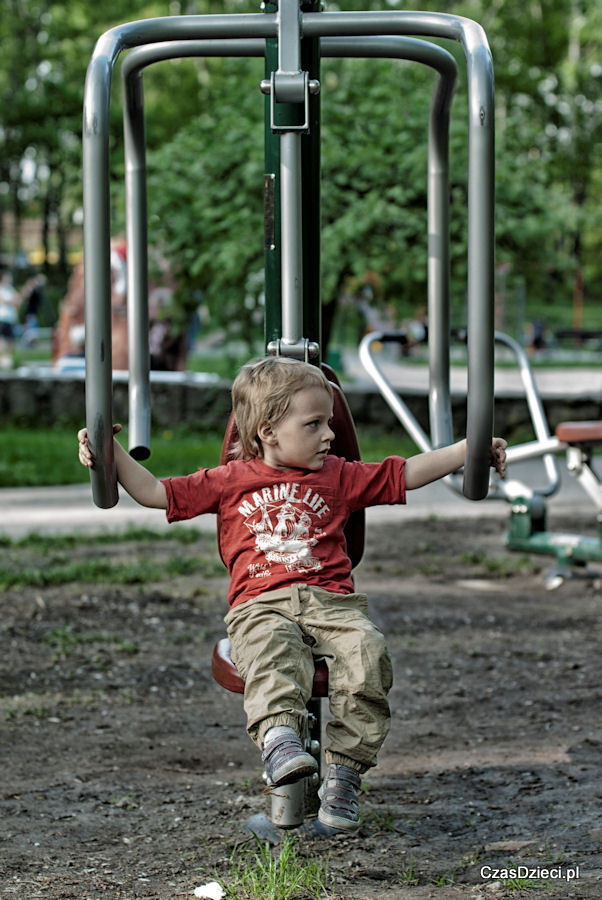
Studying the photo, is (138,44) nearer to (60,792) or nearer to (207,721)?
(60,792)

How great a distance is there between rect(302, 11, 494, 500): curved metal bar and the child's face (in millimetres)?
315

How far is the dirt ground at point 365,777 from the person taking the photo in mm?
2527

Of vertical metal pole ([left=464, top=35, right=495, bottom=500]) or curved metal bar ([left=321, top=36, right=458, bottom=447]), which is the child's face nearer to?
vertical metal pole ([left=464, top=35, right=495, bottom=500])

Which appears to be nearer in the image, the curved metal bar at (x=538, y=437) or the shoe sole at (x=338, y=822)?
the shoe sole at (x=338, y=822)

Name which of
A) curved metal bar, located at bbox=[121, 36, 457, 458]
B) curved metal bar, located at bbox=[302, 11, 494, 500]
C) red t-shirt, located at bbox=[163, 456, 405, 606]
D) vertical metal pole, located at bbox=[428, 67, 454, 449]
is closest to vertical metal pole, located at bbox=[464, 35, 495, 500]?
A: curved metal bar, located at bbox=[302, 11, 494, 500]

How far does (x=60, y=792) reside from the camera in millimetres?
2998

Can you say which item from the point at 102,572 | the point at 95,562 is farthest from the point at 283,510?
the point at 95,562

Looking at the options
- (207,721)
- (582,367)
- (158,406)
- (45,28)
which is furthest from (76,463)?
(45,28)

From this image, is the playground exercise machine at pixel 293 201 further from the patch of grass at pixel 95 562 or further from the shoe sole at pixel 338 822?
the patch of grass at pixel 95 562

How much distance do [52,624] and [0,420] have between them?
6.71 m

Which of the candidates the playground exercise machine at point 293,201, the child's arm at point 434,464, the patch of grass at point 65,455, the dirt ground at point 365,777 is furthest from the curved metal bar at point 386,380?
the patch of grass at point 65,455

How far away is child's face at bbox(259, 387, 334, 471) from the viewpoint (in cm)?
244

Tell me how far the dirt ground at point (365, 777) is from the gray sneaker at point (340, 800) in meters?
0.22

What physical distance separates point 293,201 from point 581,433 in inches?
104
